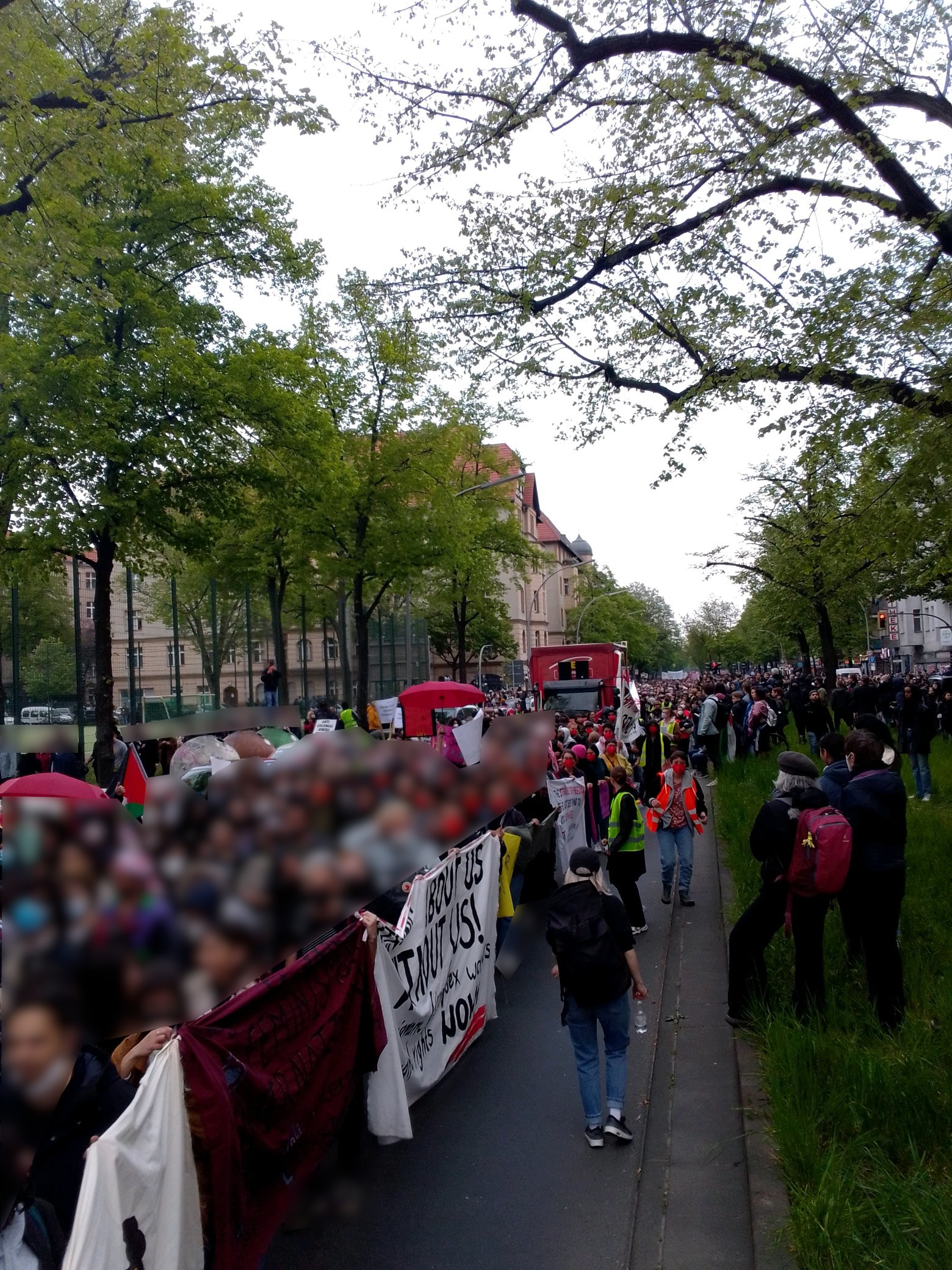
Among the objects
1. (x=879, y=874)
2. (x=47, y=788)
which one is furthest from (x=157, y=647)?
(x=879, y=874)

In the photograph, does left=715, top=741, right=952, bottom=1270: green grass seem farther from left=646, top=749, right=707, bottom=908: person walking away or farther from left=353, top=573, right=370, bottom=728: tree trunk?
left=353, top=573, right=370, bottom=728: tree trunk

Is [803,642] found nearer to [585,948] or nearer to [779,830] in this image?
[779,830]

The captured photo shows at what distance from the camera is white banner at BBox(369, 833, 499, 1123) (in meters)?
5.55

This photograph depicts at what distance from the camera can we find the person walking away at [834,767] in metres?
8.06

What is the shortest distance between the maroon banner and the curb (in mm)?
1849

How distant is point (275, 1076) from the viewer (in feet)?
13.3

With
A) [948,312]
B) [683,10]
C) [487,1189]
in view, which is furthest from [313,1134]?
[683,10]

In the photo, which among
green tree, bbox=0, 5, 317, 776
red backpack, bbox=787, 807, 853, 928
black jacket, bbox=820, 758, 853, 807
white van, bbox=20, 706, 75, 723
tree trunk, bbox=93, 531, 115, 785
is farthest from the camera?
white van, bbox=20, 706, 75, 723

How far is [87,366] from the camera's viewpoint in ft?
52.3

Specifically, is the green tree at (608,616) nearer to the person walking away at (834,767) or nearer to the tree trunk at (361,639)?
the tree trunk at (361,639)

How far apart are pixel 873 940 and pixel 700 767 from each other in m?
16.1

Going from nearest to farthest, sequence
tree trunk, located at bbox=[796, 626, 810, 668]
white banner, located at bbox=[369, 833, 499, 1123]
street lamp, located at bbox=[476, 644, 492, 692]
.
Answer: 1. white banner, located at bbox=[369, 833, 499, 1123]
2. tree trunk, located at bbox=[796, 626, 810, 668]
3. street lamp, located at bbox=[476, 644, 492, 692]

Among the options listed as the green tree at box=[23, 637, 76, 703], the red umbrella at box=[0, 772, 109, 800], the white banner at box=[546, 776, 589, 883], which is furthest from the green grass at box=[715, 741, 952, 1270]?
the green tree at box=[23, 637, 76, 703]

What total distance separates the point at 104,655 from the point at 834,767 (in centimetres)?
1348
